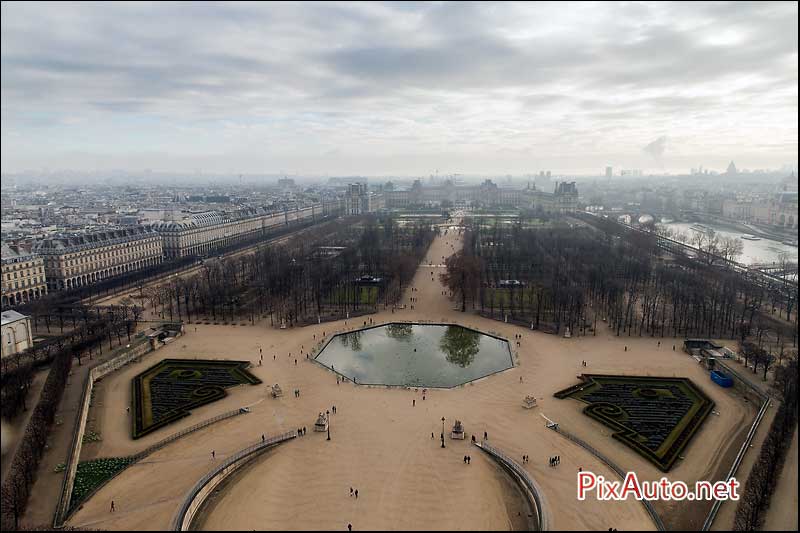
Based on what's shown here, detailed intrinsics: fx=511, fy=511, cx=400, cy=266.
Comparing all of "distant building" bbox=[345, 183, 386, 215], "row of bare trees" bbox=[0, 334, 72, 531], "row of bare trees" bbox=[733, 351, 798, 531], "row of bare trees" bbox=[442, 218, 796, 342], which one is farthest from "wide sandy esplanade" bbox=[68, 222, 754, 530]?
"distant building" bbox=[345, 183, 386, 215]

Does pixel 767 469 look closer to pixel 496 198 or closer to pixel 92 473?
pixel 92 473

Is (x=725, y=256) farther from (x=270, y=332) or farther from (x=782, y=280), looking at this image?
(x=270, y=332)

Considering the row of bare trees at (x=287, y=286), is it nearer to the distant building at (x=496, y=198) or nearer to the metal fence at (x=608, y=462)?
the metal fence at (x=608, y=462)

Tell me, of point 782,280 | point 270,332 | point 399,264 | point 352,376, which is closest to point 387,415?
point 352,376

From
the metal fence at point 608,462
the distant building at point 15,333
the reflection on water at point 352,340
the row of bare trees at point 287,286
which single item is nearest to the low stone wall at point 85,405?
the distant building at point 15,333

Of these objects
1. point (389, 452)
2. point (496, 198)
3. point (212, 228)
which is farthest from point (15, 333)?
point (496, 198)

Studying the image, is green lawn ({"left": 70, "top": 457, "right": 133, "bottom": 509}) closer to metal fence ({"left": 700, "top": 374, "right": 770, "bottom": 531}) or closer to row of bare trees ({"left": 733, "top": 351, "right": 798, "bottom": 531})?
metal fence ({"left": 700, "top": 374, "right": 770, "bottom": 531})
